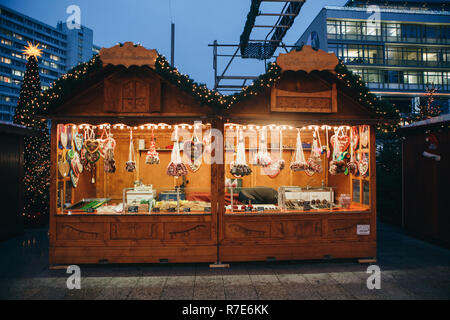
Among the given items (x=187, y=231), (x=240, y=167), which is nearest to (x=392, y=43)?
(x=240, y=167)

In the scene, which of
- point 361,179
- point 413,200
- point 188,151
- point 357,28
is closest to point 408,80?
point 357,28

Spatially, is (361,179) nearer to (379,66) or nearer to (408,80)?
(379,66)

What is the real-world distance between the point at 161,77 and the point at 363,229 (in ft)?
18.8

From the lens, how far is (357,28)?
1492 inches

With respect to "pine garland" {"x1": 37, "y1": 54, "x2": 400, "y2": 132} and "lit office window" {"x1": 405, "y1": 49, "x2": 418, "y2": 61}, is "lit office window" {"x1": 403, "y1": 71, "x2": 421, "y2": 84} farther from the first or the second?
"pine garland" {"x1": 37, "y1": 54, "x2": 400, "y2": 132}

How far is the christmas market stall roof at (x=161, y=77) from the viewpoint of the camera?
525cm

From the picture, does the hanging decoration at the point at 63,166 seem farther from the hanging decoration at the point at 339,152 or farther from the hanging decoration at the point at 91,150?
the hanging decoration at the point at 339,152

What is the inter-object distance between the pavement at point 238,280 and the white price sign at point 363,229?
0.69 m

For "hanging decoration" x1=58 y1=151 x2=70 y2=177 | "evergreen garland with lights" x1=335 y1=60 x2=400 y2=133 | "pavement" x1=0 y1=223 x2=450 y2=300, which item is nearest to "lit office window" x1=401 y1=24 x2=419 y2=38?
"evergreen garland with lights" x1=335 y1=60 x2=400 y2=133

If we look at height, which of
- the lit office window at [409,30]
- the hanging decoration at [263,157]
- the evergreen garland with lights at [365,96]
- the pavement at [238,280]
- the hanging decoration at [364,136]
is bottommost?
the pavement at [238,280]

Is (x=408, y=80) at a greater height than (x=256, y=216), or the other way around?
(x=408, y=80)

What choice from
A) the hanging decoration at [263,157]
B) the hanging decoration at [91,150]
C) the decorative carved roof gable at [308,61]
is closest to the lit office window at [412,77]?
the decorative carved roof gable at [308,61]
